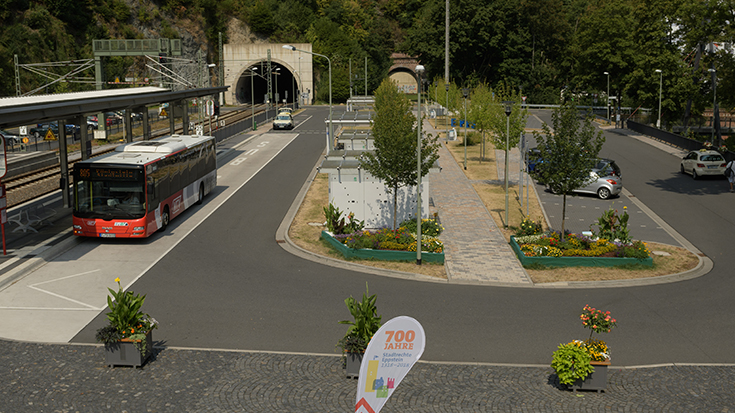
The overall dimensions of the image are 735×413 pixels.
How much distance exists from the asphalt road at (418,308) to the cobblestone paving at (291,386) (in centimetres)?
76

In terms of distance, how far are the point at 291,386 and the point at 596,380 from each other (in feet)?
18.1

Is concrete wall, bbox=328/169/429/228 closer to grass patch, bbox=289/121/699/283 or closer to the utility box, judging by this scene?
the utility box

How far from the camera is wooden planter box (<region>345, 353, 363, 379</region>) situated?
1238 centimetres

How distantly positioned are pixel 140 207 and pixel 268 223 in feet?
18.1

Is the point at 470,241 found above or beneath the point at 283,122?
beneath

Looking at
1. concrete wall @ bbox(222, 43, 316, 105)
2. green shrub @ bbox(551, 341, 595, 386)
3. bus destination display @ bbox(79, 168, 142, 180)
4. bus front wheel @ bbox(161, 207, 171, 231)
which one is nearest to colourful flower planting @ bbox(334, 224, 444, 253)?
bus front wheel @ bbox(161, 207, 171, 231)

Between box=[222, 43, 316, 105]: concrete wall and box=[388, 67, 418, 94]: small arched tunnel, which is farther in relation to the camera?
box=[388, 67, 418, 94]: small arched tunnel

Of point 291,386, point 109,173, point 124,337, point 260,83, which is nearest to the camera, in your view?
point 291,386

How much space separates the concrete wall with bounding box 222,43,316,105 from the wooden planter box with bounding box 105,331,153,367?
97.3m

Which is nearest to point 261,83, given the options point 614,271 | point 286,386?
point 614,271

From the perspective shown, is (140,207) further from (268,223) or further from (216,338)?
(216,338)

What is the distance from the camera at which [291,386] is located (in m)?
12.1

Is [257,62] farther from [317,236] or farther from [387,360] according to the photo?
[387,360]

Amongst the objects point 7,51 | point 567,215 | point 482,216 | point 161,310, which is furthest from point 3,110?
point 7,51
